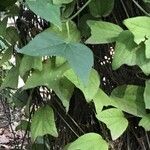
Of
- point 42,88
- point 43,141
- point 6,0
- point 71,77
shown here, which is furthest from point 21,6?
point 43,141

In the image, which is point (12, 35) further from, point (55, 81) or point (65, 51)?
point (65, 51)

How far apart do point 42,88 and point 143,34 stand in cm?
42

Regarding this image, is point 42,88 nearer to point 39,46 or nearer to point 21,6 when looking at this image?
point 21,6

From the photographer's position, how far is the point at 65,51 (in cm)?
94

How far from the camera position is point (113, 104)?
116 centimetres

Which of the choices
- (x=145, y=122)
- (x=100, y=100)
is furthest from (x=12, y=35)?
(x=145, y=122)

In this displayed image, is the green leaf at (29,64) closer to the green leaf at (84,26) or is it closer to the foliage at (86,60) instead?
the foliage at (86,60)

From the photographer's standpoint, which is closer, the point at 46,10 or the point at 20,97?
the point at 46,10

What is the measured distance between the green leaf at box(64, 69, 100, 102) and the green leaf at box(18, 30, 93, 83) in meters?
0.12

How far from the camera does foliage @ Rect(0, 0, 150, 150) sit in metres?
0.97

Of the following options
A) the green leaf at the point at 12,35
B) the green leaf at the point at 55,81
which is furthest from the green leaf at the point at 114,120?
the green leaf at the point at 12,35

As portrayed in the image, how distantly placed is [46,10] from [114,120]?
1.16 feet

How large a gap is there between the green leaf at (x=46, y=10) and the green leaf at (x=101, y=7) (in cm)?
19

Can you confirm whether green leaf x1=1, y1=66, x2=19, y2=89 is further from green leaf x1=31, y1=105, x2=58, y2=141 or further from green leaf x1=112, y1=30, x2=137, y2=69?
green leaf x1=112, y1=30, x2=137, y2=69
